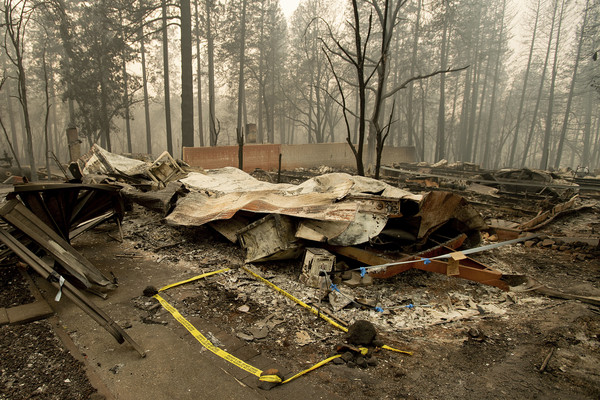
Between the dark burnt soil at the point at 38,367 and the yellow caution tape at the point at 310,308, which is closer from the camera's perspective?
the dark burnt soil at the point at 38,367

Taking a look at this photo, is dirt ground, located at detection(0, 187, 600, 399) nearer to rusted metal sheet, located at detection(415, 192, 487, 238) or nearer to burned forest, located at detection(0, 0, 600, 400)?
burned forest, located at detection(0, 0, 600, 400)

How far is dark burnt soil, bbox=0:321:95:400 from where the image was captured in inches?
99.7

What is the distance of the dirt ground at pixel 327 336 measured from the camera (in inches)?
108

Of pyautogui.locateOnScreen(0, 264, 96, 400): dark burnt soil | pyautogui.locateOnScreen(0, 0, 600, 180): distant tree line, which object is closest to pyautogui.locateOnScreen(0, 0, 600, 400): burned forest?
pyautogui.locateOnScreen(0, 264, 96, 400): dark burnt soil

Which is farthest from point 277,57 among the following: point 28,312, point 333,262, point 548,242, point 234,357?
point 234,357

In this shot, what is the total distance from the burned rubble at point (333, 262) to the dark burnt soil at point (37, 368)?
1.74 ft

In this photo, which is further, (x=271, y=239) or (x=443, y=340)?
(x=271, y=239)

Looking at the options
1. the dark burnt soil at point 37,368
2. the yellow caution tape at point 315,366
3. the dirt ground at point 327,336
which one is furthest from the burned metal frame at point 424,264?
the dark burnt soil at point 37,368

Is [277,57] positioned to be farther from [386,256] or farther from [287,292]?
[287,292]

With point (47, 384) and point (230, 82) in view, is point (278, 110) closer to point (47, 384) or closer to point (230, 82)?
point (230, 82)

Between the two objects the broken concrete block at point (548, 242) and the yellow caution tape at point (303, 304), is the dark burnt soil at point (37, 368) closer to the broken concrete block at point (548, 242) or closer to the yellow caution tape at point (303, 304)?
the yellow caution tape at point (303, 304)

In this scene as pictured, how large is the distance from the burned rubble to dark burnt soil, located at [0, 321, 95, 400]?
20.9 inches

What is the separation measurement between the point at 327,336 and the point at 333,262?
49.0 inches

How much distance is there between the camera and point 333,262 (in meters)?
4.66
